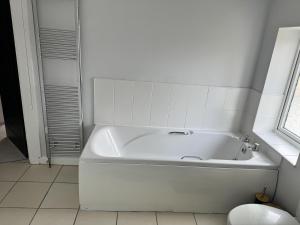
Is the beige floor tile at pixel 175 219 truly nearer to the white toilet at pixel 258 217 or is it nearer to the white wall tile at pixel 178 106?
the white toilet at pixel 258 217

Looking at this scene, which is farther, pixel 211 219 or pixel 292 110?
pixel 292 110

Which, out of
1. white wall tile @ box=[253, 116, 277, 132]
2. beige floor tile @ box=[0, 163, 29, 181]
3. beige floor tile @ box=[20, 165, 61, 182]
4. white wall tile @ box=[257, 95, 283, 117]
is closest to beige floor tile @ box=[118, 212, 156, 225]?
beige floor tile @ box=[20, 165, 61, 182]

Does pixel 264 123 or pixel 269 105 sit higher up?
pixel 269 105

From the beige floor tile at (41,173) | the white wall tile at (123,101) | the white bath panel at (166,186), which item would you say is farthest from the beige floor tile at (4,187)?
the white wall tile at (123,101)

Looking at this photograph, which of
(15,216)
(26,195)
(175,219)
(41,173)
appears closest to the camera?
(15,216)

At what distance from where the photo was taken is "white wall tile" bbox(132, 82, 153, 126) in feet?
7.60

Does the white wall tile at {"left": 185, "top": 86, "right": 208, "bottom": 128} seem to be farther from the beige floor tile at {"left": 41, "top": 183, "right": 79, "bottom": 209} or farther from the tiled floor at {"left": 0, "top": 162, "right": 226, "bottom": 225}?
the beige floor tile at {"left": 41, "top": 183, "right": 79, "bottom": 209}

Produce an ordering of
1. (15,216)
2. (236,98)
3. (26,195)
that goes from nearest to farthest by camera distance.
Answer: (15,216) → (26,195) → (236,98)

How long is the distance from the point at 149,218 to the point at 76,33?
1.83 meters

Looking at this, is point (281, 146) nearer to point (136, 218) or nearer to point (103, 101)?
point (136, 218)

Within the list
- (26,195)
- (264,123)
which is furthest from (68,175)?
(264,123)

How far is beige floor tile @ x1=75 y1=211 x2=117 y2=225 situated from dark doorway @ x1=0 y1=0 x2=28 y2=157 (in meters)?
1.23

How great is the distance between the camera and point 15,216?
5.75ft

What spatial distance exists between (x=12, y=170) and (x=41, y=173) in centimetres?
32
